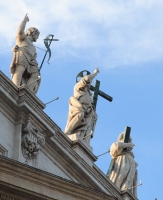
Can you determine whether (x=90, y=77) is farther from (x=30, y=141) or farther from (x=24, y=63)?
(x=30, y=141)

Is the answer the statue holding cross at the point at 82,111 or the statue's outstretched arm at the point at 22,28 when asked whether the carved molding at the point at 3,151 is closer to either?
the statue holding cross at the point at 82,111

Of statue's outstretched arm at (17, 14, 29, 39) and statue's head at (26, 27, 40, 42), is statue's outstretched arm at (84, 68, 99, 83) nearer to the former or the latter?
statue's head at (26, 27, 40, 42)

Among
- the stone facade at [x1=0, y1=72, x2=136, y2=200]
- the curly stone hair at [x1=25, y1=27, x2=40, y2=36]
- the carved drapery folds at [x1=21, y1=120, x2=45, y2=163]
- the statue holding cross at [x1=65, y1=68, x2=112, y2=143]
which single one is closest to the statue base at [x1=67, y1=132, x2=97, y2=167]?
the stone facade at [x1=0, y1=72, x2=136, y2=200]

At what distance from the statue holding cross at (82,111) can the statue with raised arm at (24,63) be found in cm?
154

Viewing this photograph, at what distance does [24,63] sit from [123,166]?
4103mm

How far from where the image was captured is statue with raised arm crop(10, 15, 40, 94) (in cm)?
2245

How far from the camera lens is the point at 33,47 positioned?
23.3 meters

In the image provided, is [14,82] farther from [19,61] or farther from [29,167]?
[29,167]

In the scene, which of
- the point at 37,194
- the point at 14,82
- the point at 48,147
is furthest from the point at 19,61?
the point at 37,194

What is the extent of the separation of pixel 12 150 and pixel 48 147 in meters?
1.36

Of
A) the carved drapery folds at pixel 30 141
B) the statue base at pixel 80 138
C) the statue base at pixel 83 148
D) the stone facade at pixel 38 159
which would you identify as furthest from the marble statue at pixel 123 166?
the carved drapery folds at pixel 30 141

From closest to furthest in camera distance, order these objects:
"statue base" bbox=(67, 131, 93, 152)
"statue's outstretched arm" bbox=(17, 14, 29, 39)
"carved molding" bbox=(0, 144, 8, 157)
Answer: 1. "carved molding" bbox=(0, 144, 8, 157)
2. "statue's outstretched arm" bbox=(17, 14, 29, 39)
3. "statue base" bbox=(67, 131, 93, 152)

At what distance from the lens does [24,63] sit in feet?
74.1

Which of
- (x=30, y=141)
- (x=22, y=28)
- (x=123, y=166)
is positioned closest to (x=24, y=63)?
(x=22, y=28)
